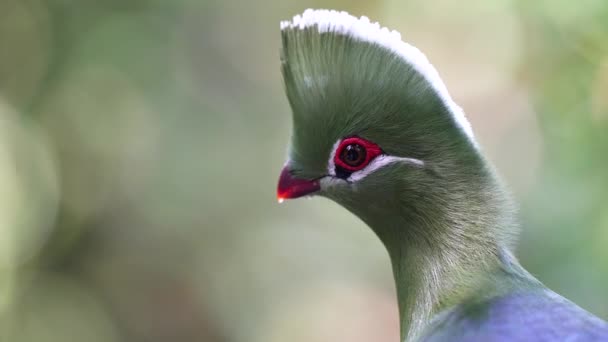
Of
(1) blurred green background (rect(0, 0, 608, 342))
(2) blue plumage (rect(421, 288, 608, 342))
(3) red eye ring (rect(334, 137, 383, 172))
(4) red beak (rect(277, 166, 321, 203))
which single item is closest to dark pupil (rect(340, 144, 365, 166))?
(3) red eye ring (rect(334, 137, 383, 172))

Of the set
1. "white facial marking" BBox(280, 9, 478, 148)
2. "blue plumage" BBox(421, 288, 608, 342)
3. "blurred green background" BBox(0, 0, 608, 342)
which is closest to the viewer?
"blue plumage" BBox(421, 288, 608, 342)

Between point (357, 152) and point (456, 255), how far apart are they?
0.29m

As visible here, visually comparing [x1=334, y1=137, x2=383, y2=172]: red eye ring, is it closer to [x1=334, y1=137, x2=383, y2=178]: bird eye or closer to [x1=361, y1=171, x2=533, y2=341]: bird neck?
[x1=334, y1=137, x2=383, y2=178]: bird eye

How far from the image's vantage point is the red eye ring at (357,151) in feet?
4.96

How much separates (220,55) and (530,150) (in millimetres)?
2349

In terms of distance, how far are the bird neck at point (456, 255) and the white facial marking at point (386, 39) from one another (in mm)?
157

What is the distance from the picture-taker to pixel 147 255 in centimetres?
516

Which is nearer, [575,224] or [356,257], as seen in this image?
[575,224]

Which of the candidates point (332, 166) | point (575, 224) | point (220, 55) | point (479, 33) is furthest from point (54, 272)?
point (332, 166)

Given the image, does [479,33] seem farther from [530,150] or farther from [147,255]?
[147,255]

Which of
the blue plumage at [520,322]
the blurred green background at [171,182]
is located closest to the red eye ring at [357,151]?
→ the blue plumage at [520,322]

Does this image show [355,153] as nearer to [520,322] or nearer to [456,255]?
[456,255]

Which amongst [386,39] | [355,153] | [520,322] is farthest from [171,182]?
[520,322]

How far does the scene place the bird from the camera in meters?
1.45
